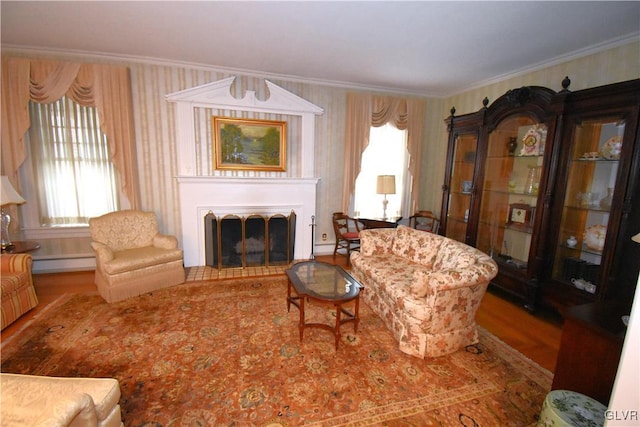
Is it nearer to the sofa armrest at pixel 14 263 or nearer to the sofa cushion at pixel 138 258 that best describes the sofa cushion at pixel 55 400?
the sofa cushion at pixel 138 258

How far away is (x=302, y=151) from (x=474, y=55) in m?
2.62

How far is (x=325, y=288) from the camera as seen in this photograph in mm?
2666

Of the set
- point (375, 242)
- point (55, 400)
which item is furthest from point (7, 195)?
point (375, 242)

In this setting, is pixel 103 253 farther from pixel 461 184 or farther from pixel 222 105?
pixel 461 184

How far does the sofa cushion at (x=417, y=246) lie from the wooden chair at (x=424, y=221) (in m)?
1.57

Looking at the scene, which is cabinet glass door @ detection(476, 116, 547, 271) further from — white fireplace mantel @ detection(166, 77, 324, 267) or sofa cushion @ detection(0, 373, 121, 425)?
sofa cushion @ detection(0, 373, 121, 425)

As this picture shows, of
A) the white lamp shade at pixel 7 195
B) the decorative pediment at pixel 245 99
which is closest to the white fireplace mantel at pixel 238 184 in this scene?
the decorative pediment at pixel 245 99

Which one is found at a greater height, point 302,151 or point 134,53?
point 134,53

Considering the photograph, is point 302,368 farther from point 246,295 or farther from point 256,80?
point 256,80

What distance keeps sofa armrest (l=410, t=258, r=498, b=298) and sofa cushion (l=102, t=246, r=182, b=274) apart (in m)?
2.96

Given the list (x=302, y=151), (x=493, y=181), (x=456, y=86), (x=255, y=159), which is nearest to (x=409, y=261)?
(x=493, y=181)

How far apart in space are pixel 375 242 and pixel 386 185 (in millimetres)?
1618

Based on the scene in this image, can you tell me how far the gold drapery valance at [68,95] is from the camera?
11.7ft

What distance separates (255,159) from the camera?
4.54 meters
